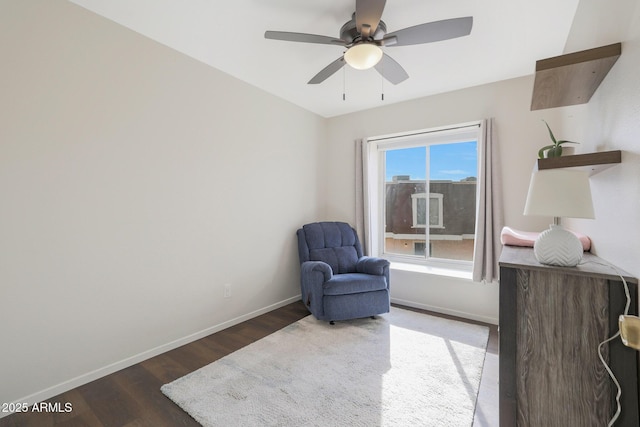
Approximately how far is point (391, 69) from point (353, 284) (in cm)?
193

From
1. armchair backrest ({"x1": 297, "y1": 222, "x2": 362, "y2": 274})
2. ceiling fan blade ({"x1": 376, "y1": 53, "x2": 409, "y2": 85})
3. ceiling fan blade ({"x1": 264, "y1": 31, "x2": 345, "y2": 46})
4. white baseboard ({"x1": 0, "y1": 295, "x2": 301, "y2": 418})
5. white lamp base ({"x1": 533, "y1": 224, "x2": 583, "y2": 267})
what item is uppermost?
ceiling fan blade ({"x1": 264, "y1": 31, "x2": 345, "y2": 46})

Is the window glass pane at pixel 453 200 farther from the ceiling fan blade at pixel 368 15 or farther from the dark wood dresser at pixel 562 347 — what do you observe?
the dark wood dresser at pixel 562 347

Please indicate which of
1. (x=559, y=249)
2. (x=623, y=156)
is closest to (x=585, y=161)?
(x=623, y=156)

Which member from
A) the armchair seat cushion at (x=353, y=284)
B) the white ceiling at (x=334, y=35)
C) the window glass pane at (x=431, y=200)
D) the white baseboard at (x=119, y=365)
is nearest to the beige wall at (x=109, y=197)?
the white baseboard at (x=119, y=365)

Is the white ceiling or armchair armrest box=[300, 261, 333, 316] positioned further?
armchair armrest box=[300, 261, 333, 316]

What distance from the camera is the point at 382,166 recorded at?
379 cm

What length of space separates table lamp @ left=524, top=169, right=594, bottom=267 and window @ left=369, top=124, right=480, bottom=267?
2.19 meters

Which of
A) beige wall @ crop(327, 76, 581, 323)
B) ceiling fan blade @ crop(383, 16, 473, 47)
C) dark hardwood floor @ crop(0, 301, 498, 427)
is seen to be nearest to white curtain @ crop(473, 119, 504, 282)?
beige wall @ crop(327, 76, 581, 323)

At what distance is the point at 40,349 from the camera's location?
1.71 m

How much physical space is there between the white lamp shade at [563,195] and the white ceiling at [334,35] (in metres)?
1.39

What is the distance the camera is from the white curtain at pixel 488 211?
9.05ft

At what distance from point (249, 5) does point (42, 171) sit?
1.69 metres

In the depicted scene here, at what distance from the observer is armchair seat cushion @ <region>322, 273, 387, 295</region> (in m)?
2.70

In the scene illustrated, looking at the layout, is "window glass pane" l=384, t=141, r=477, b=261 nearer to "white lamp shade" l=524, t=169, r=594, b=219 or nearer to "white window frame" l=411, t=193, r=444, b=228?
"white window frame" l=411, t=193, r=444, b=228
